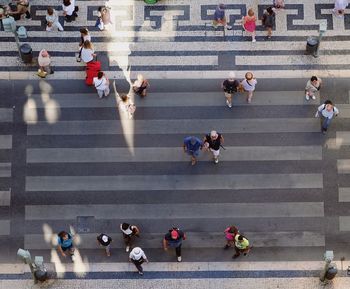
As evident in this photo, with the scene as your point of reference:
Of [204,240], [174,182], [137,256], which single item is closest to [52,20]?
[174,182]

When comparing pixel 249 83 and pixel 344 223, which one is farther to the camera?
pixel 249 83

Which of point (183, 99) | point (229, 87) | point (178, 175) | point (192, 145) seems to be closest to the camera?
point (192, 145)

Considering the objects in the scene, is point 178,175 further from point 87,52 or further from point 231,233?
point 87,52

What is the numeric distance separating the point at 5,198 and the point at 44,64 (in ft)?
16.4

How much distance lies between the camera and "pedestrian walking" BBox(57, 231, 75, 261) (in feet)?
77.5

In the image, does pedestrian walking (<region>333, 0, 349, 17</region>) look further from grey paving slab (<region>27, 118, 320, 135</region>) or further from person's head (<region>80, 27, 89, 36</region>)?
person's head (<region>80, 27, 89, 36</region>)

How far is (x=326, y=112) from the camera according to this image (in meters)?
25.2

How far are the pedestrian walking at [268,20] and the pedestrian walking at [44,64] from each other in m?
7.99

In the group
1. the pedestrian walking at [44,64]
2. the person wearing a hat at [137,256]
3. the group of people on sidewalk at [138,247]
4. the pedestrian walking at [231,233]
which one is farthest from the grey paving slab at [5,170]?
the pedestrian walking at [231,233]

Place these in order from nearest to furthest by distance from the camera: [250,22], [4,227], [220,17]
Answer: [4,227], [250,22], [220,17]

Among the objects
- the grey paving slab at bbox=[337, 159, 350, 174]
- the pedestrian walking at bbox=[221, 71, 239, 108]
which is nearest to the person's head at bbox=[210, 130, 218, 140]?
the pedestrian walking at bbox=[221, 71, 239, 108]

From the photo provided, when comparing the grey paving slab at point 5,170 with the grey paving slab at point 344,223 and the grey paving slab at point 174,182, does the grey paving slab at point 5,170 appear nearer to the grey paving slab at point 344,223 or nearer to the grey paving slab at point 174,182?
the grey paving slab at point 174,182

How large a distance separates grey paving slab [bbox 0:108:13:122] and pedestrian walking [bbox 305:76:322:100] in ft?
34.7

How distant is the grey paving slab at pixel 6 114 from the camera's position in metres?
26.7
